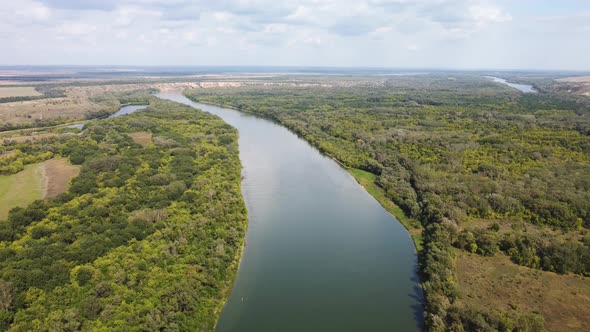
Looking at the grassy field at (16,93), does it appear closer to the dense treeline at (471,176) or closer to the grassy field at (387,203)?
the dense treeline at (471,176)

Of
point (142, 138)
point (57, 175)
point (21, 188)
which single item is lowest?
point (21, 188)

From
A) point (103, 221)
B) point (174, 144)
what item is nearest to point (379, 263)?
point (103, 221)

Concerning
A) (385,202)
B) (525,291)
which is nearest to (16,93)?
(385,202)

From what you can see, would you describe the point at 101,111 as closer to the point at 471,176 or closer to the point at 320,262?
the point at 320,262

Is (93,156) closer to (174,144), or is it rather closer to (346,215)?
(174,144)

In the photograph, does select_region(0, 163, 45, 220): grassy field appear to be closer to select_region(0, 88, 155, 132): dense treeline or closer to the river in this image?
the river

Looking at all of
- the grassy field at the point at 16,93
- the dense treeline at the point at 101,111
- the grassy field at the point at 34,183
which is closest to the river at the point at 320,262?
the grassy field at the point at 34,183
